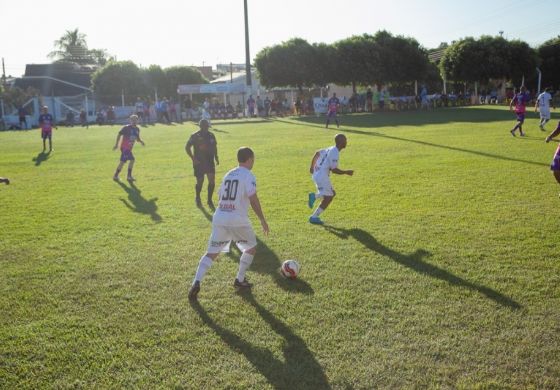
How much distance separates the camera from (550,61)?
52594 mm

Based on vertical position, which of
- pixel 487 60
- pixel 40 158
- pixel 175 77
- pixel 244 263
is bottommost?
pixel 244 263

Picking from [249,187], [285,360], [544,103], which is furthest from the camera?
[544,103]

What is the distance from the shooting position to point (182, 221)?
9250 mm

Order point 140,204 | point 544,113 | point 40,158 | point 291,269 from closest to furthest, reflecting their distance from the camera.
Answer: point 291,269, point 140,204, point 40,158, point 544,113

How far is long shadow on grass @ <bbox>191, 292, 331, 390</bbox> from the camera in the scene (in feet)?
13.1

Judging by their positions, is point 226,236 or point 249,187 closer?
point 249,187

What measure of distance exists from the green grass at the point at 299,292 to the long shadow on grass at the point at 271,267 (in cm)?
3

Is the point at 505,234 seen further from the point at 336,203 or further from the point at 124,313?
the point at 124,313

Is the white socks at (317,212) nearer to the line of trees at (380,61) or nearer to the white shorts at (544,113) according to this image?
the white shorts at (544,113)

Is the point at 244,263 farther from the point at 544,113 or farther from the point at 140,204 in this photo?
the point at 544,113

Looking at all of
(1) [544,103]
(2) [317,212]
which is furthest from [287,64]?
(2) [317,212]

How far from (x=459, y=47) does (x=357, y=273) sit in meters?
42.5

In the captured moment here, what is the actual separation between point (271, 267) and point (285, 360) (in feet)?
8.02

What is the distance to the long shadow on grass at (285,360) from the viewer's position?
13.1ft
